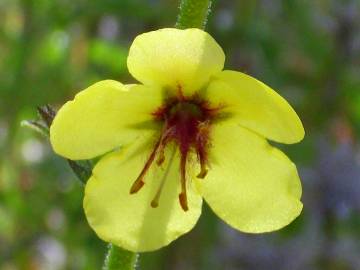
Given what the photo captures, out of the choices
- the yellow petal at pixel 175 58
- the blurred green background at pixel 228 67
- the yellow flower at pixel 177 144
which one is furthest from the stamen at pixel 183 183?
the blurred green background at pixel 228 67

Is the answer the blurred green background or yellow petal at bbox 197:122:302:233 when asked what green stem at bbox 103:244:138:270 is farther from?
the blurred green background

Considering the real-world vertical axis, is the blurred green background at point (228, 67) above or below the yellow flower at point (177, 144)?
below

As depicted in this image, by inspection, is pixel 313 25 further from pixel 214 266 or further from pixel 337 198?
pixel 214 266

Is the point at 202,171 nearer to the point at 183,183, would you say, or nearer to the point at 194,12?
the point at 183,183

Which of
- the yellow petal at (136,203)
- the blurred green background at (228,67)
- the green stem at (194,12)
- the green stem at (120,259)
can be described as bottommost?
the blurred green background at (228,67)

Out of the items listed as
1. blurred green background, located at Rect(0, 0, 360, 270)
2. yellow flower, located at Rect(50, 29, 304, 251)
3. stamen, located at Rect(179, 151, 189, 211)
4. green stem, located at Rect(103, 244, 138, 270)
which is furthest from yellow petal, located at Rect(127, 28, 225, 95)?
blurred green background, located at Rect(0, 0, 360, 270)

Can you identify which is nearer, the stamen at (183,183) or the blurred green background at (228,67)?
the stamen at (183,183)

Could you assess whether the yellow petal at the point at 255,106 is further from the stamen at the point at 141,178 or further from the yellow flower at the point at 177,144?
the stamen at the point at 141,178

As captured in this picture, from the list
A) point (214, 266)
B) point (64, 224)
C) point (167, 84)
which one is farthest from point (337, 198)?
point (167, 84)
